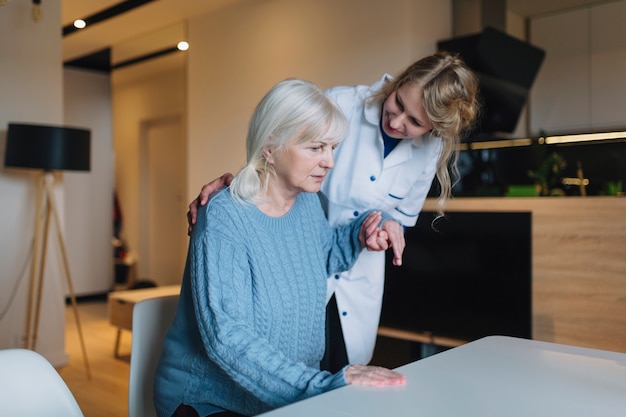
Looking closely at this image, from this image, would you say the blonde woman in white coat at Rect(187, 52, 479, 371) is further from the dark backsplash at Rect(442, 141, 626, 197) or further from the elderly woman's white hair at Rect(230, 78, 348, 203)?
the dark backsplash at Rect(442, 141, 626, 197)

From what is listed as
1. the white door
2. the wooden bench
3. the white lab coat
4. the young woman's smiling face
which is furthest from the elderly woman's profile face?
the white door

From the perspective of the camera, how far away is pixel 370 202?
69.7 inches

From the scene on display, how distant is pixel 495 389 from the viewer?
1039 millimetres

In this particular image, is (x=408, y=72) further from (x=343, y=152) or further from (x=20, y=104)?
(x=20, y=104)

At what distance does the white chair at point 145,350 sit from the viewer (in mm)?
1475

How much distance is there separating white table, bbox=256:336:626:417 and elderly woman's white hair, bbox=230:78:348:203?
1.63 feet

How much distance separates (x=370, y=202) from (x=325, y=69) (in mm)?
2473

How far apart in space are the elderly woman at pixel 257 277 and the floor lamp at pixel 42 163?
101 inches

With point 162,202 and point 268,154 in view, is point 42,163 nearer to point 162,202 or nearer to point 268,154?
point 162,202

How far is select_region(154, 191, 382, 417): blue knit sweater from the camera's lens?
1.12 meters

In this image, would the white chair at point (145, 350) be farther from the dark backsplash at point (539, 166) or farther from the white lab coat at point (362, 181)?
the dark backsplash at point (539, 166)

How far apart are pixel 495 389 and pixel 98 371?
10.9ft

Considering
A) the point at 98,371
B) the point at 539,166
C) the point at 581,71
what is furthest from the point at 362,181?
the point at 98,371

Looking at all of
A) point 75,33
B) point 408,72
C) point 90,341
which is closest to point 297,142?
point 408,72
